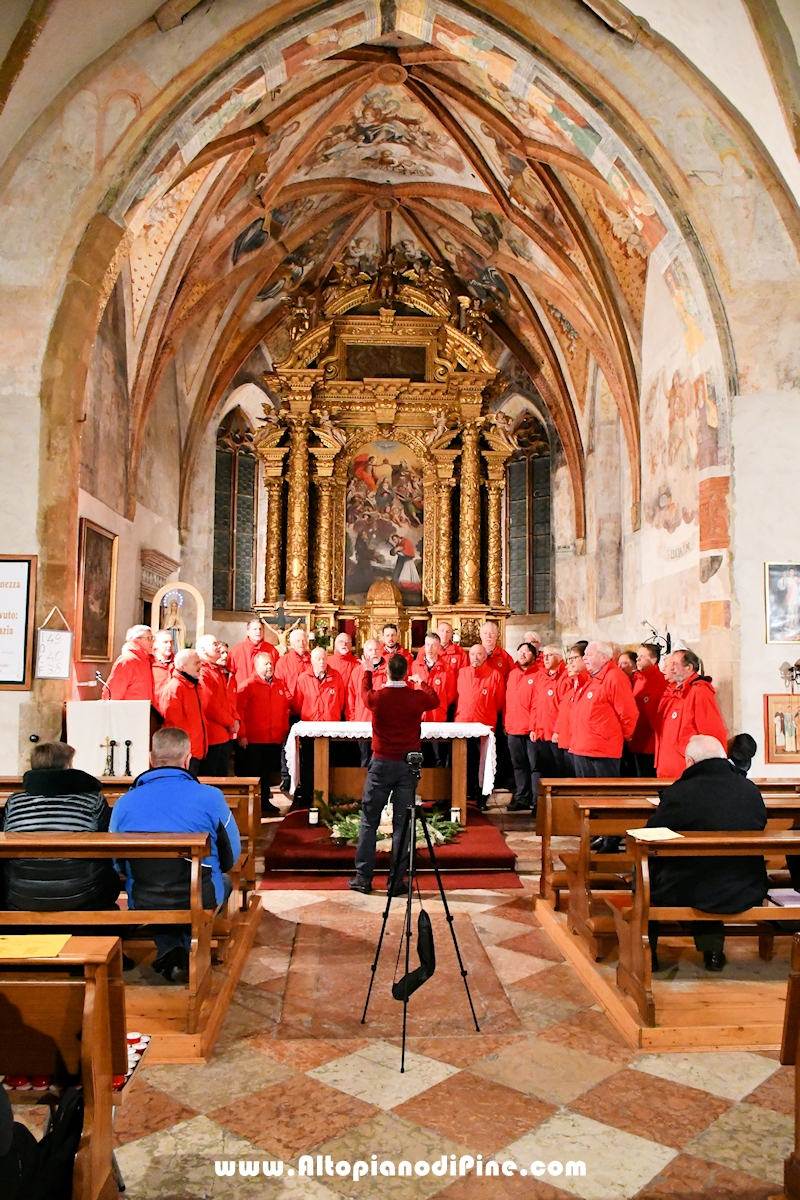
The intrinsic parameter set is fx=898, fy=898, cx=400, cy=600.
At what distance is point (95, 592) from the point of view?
11.0m

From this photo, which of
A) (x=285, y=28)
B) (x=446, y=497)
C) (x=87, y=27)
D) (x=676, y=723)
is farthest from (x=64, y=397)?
(x=446, y=497)

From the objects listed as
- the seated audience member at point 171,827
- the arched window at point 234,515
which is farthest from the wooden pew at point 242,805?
the arched window at point 234,515

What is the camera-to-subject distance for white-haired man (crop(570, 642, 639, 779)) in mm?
7502

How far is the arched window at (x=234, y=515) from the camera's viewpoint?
17.2 metres

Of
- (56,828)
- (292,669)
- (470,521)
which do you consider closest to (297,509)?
(470,521)

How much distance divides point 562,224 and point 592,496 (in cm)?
464

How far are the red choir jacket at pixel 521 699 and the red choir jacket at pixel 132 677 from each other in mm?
4046

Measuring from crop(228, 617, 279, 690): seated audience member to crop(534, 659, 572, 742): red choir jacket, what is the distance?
2902 mm

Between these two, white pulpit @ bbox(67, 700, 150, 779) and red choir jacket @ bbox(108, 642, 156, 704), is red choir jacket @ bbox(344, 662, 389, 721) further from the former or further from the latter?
white pulpit @ bbox(67, 700, 150, 779)

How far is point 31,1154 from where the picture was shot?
2168 mm

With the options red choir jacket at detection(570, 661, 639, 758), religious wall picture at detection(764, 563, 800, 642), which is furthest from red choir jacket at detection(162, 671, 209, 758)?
religious wall picture at detection(764, 563, 800, 642)

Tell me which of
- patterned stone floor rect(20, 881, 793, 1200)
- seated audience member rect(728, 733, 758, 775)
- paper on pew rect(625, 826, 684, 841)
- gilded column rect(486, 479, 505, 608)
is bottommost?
patterned stone floor rect(20, 881, 793, 1200)

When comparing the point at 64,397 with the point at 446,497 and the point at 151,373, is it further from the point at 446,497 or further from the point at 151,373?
the point at 446,497

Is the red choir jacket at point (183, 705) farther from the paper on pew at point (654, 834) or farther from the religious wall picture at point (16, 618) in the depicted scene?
the paper on pew at point (654, 834)
